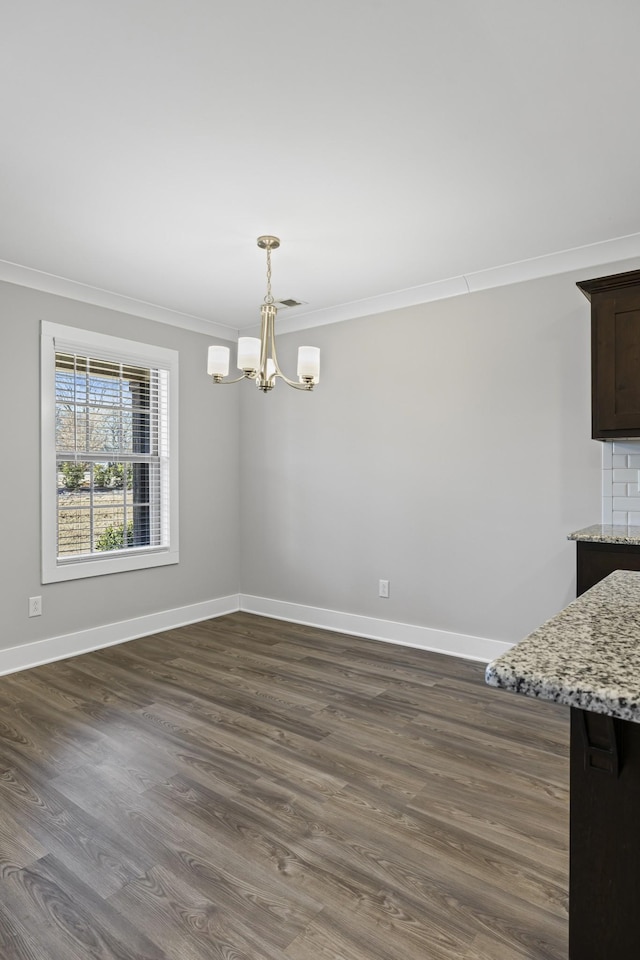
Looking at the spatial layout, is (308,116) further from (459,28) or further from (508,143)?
(508,143)

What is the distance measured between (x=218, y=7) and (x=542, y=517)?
2.92 meters

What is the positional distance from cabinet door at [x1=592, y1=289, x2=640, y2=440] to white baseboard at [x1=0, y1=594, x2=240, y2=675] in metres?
3.29

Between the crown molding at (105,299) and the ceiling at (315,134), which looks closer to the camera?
the ceiling at (315,134)

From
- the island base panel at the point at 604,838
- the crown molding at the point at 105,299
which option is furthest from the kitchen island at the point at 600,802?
the crown molding at the point at 105,299

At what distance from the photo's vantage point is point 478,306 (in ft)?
12.0

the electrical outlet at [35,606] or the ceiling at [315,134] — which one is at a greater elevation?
the ceiling at [315,134]

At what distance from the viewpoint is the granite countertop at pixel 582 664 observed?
2.44 feet

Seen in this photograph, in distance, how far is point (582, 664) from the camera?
843mm

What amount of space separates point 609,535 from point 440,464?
1.33 m

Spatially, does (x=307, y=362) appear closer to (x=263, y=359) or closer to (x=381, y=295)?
(x=263, y=359)

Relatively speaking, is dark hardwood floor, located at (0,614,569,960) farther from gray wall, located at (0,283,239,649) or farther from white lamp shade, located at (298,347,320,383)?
white lamp shade, located at (298,347,320,383)

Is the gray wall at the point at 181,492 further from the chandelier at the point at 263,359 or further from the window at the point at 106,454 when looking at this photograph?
the chandelier at the point at 263,359

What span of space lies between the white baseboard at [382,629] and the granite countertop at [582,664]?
8.61 feet

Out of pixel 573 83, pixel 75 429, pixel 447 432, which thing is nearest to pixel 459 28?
pixel 573 83
